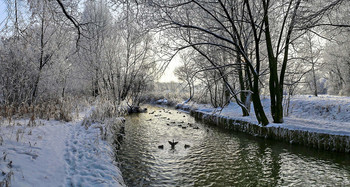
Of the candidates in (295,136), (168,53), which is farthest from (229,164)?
(168,53)

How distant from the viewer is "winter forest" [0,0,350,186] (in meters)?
4.34

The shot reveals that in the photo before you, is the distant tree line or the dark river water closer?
the dark river water

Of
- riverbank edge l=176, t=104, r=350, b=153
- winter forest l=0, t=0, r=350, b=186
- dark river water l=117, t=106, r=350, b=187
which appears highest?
winter forest l=0, t=0, r=350, b=186

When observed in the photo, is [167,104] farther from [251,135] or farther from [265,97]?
[251,135]

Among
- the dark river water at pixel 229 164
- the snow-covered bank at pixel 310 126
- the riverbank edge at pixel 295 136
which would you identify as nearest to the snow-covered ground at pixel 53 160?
the dark river water at pixel 229 164

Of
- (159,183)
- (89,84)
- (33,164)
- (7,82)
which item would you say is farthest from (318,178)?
(89,84)

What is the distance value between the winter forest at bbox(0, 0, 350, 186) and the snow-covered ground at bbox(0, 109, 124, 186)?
0.34 ft

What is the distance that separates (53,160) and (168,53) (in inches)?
132

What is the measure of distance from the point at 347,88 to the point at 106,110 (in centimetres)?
1938

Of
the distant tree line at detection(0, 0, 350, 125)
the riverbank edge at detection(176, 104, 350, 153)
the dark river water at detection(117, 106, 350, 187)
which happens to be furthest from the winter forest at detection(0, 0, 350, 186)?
the dark river water at detection(117, 106, 350, 187)

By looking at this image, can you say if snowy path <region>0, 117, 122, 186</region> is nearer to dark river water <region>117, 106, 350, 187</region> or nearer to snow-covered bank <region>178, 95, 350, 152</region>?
dark river water <region>117, 106, 350, 187</region>

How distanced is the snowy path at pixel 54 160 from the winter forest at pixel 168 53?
0.39ft

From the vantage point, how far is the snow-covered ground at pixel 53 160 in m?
2.41

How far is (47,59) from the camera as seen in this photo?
8461mm
